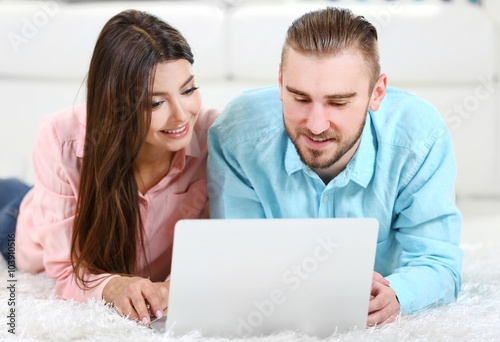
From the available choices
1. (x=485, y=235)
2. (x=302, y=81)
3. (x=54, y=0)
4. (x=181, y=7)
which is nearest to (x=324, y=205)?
(x=302, y=81)

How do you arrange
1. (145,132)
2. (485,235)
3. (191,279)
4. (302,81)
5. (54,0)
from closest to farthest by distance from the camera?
(191,279) < (302,81) < (145,132) < (485,235) < (54,0)

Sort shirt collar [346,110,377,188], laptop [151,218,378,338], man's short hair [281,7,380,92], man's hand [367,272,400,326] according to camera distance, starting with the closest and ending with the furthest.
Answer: laptop [151,218,378,338] → man's hand [367,272,400,326] → man's short hair [281,7,380,92] → shirt collar [346,110,377,188]

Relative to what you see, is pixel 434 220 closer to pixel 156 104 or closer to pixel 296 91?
pixel 296 91

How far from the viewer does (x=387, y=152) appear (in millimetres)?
1391

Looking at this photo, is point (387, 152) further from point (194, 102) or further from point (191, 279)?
point (191, 279)

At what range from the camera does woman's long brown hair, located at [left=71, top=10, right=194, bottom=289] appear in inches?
52.9

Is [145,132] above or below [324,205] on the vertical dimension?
above

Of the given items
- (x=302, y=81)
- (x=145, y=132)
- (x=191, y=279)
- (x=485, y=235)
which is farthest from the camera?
(x=485, y=235)

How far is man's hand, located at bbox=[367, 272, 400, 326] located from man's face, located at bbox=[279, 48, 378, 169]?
284 mm

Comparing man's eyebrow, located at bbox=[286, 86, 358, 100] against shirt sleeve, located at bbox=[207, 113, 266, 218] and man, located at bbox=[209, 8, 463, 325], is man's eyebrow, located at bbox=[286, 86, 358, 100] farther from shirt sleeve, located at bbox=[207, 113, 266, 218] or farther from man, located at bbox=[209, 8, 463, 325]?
shirt sleeve, located at bbox=[207, 113, 266, 218]

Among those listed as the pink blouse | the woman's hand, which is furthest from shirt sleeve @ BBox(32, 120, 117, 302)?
the woman's hand

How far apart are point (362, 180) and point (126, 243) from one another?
1.82 feet

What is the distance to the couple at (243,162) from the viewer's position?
1.28 m

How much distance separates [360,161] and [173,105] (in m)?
0.42
